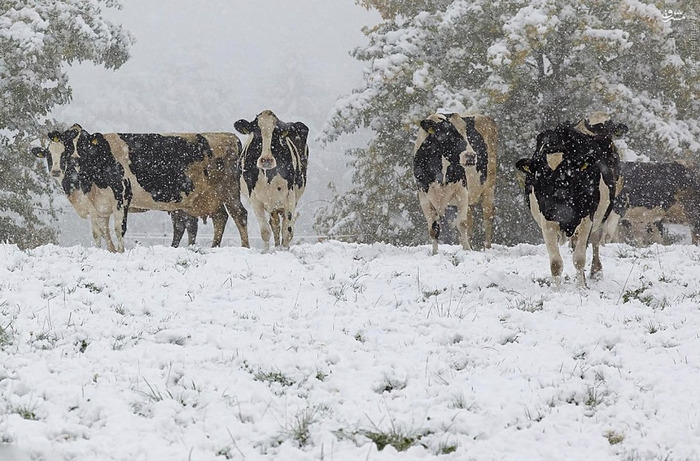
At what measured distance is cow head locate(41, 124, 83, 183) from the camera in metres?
12.2

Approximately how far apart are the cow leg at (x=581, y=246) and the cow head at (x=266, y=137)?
508 centimetres

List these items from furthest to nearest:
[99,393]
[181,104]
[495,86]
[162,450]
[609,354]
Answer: [181,104] → [495,86] → [609,354] → [99,393] → [162,450]

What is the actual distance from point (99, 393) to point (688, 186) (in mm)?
16536

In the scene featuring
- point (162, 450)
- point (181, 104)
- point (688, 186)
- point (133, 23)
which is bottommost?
point (162, 450)

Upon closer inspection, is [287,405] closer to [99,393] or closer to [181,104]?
[99,393]

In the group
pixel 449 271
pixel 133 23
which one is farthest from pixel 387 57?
pixel 133 23

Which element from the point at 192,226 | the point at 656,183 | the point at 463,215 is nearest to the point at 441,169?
the point at 463,215

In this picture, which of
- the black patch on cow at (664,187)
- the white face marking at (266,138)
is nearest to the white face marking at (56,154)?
the white face marking at (266,138)

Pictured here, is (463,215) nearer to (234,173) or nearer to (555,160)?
(555,160)

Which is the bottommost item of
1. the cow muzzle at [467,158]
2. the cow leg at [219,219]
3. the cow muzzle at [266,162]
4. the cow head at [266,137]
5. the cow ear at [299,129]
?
the cow leg at [219,219]

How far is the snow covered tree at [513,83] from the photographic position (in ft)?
51.2

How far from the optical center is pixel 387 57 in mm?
16922

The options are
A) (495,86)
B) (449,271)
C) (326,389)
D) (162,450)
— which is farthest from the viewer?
(495,86)

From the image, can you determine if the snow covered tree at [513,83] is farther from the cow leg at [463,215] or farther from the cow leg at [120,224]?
the cow leg at [120,224]
